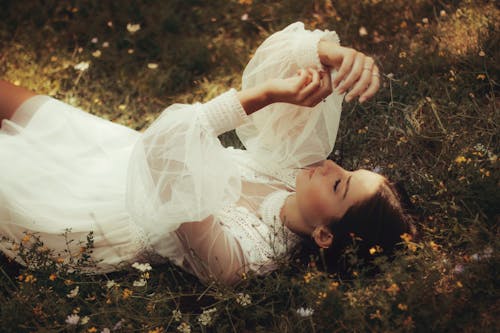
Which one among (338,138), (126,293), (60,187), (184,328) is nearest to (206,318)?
(184,328)

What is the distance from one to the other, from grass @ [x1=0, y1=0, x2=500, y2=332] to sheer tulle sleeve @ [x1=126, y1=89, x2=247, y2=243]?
0.41 meters

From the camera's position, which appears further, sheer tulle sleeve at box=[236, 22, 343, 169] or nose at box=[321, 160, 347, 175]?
sheer tulle sleeve at box=[236, 22, 343, 169]

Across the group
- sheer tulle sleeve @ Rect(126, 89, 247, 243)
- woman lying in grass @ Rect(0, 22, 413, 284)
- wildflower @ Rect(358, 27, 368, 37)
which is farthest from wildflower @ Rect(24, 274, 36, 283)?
wildflower @ Rect(358, 27, 368, 37)

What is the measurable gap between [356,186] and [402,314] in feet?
1.89

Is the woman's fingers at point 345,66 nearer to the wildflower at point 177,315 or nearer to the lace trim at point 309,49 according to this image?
the lace trim at point 309,49

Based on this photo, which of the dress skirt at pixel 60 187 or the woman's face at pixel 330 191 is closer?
the woman's face at pixel 330 191

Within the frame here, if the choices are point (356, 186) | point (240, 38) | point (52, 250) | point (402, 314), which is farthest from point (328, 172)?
point (240, 38)

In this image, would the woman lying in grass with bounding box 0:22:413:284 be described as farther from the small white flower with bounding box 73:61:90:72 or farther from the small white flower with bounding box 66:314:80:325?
the small white flower with bounding box 73:61:90:72

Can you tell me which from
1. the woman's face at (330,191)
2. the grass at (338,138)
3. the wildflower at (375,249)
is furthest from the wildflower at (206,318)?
the wildflower at (375,249)

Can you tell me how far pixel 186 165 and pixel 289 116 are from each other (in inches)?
27.3

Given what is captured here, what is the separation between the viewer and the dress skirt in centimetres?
250

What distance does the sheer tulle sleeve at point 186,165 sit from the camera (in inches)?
84.9

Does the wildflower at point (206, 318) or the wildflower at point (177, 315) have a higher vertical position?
the wildflower at point (177, 315)

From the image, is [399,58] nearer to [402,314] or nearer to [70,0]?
[402,314]
